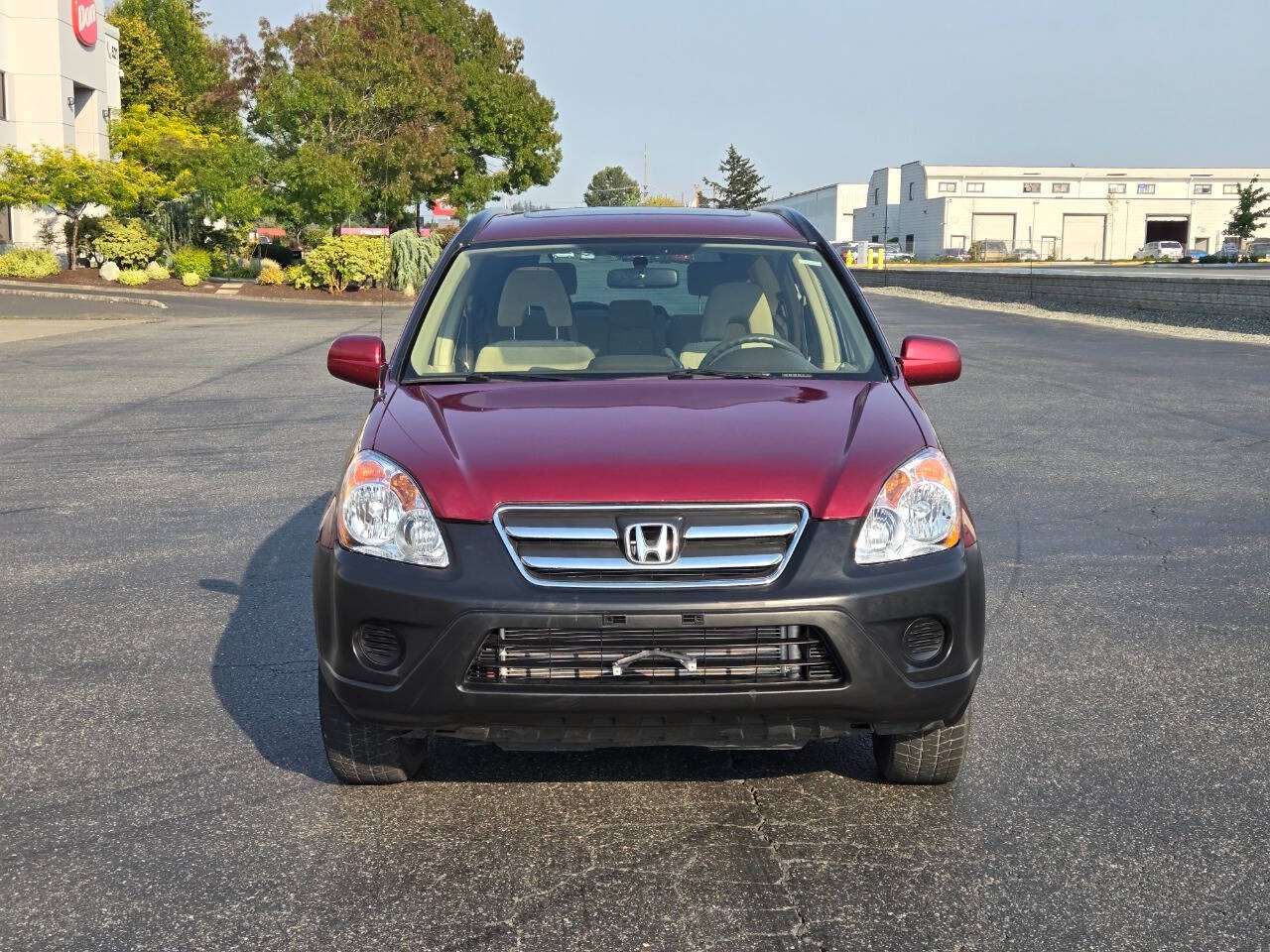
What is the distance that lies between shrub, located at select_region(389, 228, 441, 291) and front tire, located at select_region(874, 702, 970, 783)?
39.8 metres

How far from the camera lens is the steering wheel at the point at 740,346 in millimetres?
4898

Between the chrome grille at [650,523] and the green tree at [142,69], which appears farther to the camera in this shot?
the green tree at [142,69]

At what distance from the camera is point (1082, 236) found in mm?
114375

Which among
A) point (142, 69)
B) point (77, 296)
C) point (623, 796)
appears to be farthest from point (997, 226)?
point (623, 796)

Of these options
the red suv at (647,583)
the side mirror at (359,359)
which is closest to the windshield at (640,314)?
the side mirror at (359,359)

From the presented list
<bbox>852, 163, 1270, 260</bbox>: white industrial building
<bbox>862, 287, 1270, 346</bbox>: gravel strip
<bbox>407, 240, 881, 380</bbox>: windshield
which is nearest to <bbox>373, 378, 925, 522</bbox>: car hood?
<bbox>407, 240, 881, 380</bbox>: windshield

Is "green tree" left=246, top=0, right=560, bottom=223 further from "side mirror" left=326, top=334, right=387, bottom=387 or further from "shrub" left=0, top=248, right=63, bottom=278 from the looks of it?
"side mirror" left=326, top=334, right=387, bottom=387

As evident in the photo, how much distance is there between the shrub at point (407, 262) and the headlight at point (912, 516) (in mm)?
39916

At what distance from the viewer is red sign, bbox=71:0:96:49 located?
4603cm

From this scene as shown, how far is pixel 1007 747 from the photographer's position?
176 inches

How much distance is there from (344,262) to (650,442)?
125 feet

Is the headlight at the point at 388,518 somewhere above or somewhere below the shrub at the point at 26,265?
above

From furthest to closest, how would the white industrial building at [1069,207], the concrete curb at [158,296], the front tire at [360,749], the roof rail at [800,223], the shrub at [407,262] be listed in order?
the white industrial building at [1069,207] < the shrub at [407,262] < the concrete curb at [158,296] < the roof rail at [800,223] < the front tire at [360,749]

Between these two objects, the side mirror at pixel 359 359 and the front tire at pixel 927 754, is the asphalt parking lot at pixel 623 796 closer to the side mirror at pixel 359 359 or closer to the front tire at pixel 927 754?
the front tire at pixel 927 754
